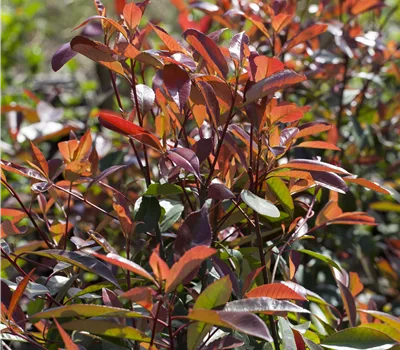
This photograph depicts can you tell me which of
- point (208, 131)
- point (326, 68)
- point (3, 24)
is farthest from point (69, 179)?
point (3, 24)

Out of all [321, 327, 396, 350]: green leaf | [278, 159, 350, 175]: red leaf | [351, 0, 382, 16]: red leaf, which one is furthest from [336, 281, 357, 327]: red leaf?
[351, 0, 382, 16]: red leaf

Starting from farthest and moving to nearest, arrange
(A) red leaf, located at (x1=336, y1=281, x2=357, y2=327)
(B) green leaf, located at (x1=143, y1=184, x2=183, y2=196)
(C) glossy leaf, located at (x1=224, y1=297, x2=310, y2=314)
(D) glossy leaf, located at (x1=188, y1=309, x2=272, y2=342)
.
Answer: (A) red leaf, located at (x1=336, y1=281, x2=357, y2=327)
(B) green leaf, located at (x1=143, y1=184, x2=183, y2=196)
(C) glossy leaf, located at (x1=224, y1=297, x2=310, y2=314)
(D) glossy leaf, located at (x1=188, y1=309, x2=272, y2=342)

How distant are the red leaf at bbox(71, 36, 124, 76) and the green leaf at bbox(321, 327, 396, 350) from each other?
0.59 m

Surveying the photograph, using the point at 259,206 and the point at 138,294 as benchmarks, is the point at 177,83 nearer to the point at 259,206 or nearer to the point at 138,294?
the point at 259,206

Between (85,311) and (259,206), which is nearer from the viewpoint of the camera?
(85,311)

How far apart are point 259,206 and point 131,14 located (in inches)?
15.1

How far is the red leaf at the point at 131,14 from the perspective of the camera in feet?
3.59

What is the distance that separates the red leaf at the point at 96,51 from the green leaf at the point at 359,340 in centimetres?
59

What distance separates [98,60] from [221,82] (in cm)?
20

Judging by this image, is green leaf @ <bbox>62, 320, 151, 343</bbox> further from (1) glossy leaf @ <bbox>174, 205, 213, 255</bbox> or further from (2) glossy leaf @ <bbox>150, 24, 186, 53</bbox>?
(2) glossy leaf @ <bbox>150, 24, 186, 53</bbox>

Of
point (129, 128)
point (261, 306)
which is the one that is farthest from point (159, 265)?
point (129, 128)

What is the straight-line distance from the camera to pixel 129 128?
3.49 feet

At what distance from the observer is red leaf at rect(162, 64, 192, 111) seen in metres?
1.08

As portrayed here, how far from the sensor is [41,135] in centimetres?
207
